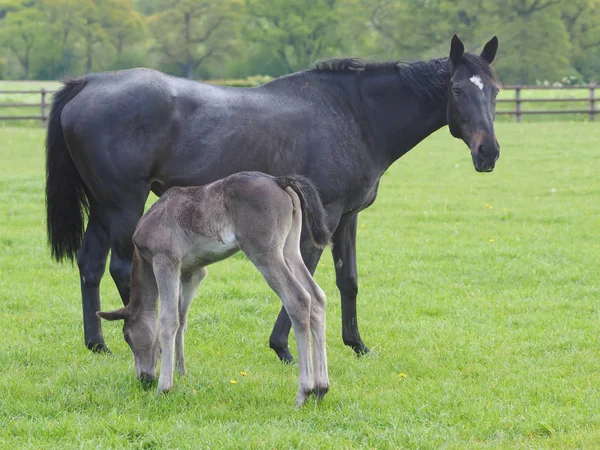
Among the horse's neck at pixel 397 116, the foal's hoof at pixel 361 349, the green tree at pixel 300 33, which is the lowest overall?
the green tree at pixel 300 33

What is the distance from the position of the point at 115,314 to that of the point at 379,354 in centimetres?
194

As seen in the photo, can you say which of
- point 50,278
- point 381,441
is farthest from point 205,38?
point 381,441

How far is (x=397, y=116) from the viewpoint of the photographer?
592 cm

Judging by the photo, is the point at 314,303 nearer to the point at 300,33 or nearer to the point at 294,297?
the point at 294,297

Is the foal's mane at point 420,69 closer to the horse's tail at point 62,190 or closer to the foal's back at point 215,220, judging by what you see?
the foal's back at point 215,220

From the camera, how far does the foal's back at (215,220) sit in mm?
4598

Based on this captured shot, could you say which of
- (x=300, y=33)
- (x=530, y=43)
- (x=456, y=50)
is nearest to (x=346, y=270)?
(x=456, y=50)

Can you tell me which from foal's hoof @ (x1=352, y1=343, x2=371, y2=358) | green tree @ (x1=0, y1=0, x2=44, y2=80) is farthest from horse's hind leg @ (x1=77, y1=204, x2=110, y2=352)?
green tree @ (x1=0, y1=0, x2=44, y2=80)

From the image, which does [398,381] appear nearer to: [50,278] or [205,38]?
[50,278]

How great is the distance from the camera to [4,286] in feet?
25.4

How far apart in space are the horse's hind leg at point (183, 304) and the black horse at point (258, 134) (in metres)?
0.64

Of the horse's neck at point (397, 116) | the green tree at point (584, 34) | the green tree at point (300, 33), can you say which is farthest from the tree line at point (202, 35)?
the horse's neck at point (397, 116)

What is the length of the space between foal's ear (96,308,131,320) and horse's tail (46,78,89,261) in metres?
1.42

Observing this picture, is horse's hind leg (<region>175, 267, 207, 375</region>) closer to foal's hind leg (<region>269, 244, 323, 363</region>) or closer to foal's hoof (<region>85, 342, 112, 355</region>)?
foal's hind leg (<region>269, 244, 323, 363</region>)
